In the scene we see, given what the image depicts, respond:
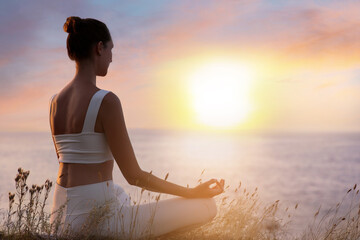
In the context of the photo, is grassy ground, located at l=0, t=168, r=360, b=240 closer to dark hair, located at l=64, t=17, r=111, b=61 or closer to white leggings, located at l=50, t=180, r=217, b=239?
white leggings, located at l=50, t=180, r=217, b=239

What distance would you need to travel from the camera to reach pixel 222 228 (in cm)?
519

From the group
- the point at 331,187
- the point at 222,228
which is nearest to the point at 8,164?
the point at 331,187

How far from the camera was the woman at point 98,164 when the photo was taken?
3.37m

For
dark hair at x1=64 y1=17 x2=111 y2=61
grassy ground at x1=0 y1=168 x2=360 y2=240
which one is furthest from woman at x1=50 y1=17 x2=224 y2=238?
grassy ground at x1=0 y1=168 x2=360 y2=240

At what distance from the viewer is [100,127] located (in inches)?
133

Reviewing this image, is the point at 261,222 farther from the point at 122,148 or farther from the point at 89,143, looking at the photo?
the point at 89,143

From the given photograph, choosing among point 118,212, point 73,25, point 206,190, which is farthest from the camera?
point 206,190

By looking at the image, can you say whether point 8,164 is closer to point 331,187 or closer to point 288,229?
point 331,187

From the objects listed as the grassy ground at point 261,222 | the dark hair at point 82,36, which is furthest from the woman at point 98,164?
the grassy ground at point 261,222

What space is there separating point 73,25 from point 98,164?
135cm

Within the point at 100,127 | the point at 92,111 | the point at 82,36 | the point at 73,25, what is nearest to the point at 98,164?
the point at 100,127

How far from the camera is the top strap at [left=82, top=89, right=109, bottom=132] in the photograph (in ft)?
10.9

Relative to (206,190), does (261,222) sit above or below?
below

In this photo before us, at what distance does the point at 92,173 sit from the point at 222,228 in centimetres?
244
